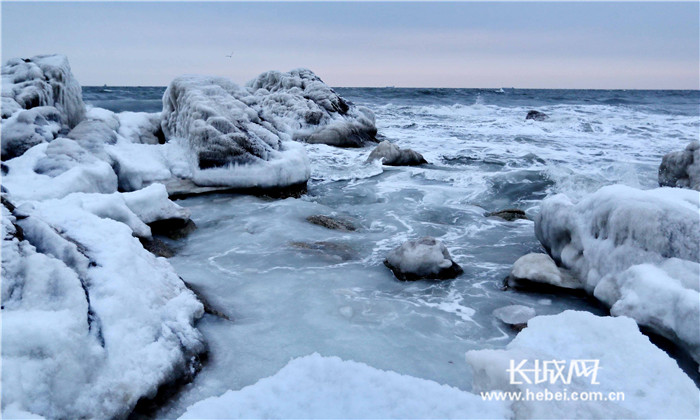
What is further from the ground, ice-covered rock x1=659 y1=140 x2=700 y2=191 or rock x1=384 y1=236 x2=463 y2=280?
ice-covered rock x1=659 y1=140 x2=700 y2=191

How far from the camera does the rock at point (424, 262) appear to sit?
547cm

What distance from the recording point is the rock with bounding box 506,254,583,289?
5035 mm

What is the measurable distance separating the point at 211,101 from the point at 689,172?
9165 millimetres

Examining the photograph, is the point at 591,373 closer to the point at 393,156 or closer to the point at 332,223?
the point at 332,223

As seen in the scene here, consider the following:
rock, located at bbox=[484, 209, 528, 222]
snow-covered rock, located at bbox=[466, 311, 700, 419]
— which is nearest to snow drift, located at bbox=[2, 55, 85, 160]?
rock, located at bbox=[484, 209, 528, 222]

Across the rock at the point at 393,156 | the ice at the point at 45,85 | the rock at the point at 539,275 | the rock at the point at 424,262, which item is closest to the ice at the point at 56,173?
the ice at the point at 45,85

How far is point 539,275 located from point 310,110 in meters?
12.8

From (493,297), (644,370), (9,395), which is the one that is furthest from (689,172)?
(9,395)

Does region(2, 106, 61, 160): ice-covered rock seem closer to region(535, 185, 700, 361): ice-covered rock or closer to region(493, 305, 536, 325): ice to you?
region(493, 305, 536, 325): ice

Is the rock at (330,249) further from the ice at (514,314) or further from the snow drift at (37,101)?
the snow drift at (37,101)

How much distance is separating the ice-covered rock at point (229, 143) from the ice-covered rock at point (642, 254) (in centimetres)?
553

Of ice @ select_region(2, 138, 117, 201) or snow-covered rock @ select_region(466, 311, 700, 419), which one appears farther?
ice @ select_region(2, 138, 117, 201)

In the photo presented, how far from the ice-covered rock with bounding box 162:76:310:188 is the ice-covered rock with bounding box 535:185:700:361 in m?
5.53

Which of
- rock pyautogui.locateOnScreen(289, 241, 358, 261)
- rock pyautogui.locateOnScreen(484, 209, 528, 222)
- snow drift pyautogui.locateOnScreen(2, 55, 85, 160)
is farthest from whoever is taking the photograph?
rock pyautogui.locateOnScreen(484, 209, 528, 222)
